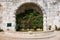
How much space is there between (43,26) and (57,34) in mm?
1747

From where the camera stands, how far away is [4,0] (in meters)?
16.5

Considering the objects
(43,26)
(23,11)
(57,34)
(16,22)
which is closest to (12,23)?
(16,22)

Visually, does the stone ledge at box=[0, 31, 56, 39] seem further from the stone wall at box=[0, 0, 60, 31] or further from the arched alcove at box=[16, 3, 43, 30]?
the arched alcove at box=[16, 3, 43, 30]

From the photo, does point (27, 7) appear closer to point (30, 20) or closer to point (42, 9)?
point (30, 20)

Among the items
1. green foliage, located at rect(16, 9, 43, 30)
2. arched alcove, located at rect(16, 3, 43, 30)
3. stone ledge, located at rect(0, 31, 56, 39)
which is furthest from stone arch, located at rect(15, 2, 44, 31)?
stone ledge, located at rect(0, 31, 56, 39)

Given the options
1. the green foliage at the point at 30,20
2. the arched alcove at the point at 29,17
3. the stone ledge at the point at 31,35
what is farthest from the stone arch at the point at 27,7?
the stone ledge at the point at 31,35

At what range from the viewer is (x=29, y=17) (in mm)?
16812

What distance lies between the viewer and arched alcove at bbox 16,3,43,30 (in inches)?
657

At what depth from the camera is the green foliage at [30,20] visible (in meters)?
16.7

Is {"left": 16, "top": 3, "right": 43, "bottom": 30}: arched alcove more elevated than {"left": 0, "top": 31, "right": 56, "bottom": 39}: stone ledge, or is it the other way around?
{"left": 16, "top": 3, "right": 43, "bottom": 30}: arched alcove

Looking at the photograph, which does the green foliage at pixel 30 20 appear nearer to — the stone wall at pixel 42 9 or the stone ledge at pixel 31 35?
the stone wall at pixel 42 9

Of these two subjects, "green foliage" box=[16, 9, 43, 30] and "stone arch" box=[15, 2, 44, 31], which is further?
"stone arch" box=[15, 2, 44, 31]

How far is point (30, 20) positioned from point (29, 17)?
0.27 m

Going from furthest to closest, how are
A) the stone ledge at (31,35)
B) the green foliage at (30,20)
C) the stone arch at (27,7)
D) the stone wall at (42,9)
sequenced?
the stone arch at (27,7)
the green foliage at (30,20)
the stone wall at (42,9)
the stone ledge at (31,35)
